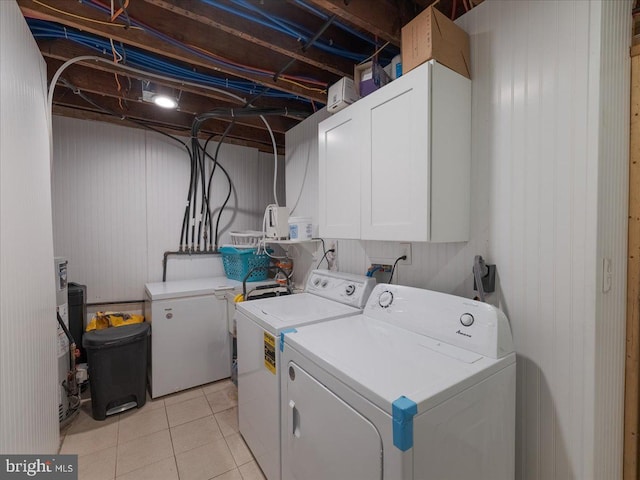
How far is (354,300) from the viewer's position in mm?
1837

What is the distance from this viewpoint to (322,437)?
111 centimetres

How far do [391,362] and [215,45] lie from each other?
2.07m

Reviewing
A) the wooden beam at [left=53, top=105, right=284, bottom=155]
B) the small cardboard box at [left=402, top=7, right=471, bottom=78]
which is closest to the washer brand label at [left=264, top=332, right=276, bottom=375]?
the small cardboard box at [left=402, top=7, right=471, bottom=78]

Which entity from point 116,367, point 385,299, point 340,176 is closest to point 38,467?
point 116,367

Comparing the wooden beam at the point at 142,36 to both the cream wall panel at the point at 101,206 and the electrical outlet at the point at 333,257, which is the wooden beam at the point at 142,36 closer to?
the electrical outlet at the point at 333,257

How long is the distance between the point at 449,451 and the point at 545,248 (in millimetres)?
862

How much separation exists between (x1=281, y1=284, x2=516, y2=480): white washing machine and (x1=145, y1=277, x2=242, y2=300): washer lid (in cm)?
152

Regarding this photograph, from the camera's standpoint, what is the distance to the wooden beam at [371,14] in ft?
Answer: 4.61

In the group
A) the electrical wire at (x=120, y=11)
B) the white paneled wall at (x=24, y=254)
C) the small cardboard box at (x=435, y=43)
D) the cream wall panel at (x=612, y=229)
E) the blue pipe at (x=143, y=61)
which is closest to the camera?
the cream wall panel at (x=612, y=229)

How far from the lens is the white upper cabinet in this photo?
1282mm

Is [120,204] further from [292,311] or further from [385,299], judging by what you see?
[385,299]

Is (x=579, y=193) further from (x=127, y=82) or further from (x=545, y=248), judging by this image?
(x=127, y=82)

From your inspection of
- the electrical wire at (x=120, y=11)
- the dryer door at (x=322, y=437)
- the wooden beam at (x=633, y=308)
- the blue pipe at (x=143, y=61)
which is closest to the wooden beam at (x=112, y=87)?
the blue pipe at (x=143, y=61)

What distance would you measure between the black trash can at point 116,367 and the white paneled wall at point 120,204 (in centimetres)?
→ 76
